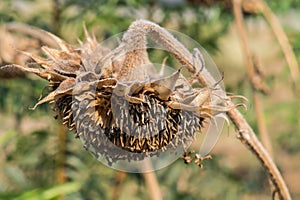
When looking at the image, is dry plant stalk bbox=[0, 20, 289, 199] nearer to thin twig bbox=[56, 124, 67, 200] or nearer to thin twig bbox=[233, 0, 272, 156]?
thin twig bbox=[233, 0, 272, 156]

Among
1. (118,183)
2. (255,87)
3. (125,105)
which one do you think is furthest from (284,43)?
(125,105)

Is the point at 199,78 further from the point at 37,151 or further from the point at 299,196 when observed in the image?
the point at 299,196

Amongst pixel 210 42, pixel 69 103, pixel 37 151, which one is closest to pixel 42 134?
pixel 37 151

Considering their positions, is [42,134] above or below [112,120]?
above

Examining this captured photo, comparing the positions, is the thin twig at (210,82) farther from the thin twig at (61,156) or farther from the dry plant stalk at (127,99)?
the thin twig at (61,156)

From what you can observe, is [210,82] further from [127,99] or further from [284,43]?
[284,43]

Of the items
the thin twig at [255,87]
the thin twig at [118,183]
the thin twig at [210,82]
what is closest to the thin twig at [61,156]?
the thin twig at [118,183]

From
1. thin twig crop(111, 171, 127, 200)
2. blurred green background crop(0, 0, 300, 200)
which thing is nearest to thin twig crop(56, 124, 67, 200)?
blurred green background crop(0, 0, 300, 200)

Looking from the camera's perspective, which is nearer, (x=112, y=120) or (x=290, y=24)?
(x=112, y=120)

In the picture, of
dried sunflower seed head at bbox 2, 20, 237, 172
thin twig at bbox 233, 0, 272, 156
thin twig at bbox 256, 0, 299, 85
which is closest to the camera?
dried sunflower seed head at bbox 2, 20, 237, 172

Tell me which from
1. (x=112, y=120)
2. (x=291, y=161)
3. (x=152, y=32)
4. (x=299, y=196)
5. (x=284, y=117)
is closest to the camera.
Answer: (x=112, y=120)
